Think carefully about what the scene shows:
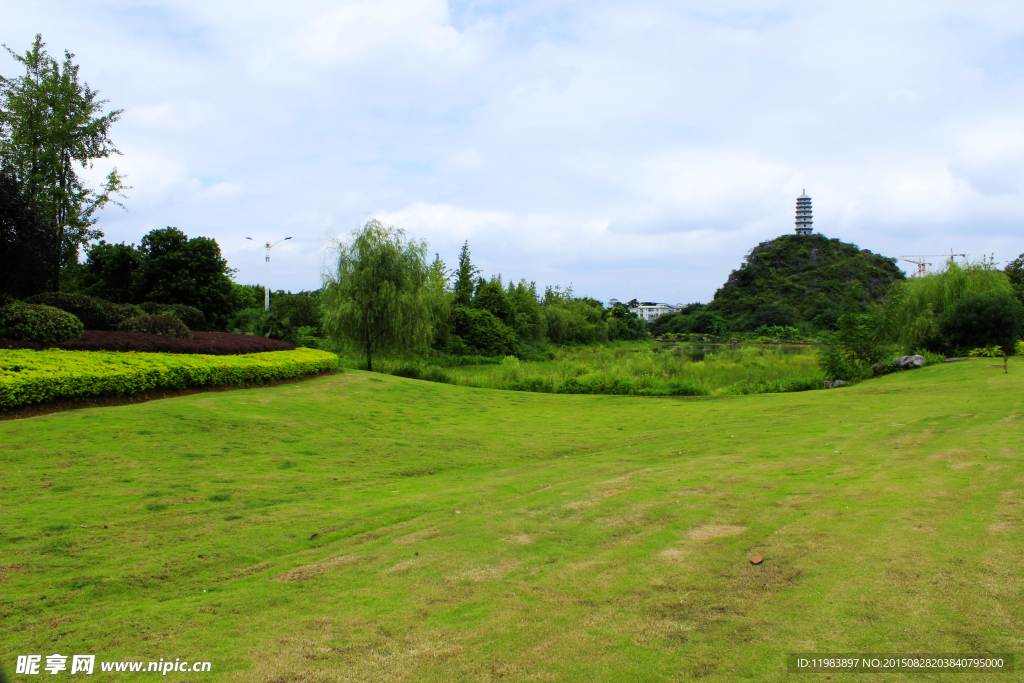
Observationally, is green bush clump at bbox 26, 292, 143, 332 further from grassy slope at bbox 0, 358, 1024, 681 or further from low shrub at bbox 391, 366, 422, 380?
grassy slope at bbox 0, 358, 1024, 681

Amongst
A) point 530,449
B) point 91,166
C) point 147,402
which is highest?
point 91,166

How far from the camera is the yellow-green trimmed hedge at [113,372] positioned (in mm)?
8625

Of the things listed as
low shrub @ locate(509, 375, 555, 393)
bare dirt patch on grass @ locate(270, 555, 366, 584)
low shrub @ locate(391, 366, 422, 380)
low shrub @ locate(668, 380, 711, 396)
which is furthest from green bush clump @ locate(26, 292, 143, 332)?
low shrub @ locate(668, 380, 711, 396)

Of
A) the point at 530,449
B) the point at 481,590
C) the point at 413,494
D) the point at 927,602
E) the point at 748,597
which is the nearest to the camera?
the point at 927,602

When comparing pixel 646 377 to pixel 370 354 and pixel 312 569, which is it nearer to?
pixel 370 354

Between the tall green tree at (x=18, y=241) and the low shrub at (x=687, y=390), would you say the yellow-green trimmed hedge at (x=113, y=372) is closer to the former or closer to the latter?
the tall green tree at (x=18, y=241)

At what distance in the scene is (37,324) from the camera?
1173cm

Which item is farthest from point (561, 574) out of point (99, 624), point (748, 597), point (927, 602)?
point (99, 624)

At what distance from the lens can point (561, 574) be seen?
3.74 m

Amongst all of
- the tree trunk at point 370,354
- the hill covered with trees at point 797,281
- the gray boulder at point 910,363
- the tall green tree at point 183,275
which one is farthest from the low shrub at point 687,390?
the hill covered with trees at point 797,281

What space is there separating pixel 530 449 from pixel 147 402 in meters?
6.68

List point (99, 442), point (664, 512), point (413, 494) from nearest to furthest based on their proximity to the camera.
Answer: point (664, 512), point (413, 494), point (99, 442)

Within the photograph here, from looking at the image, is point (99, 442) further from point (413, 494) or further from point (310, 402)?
point (310, 402)

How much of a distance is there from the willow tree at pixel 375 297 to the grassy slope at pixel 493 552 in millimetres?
13622
